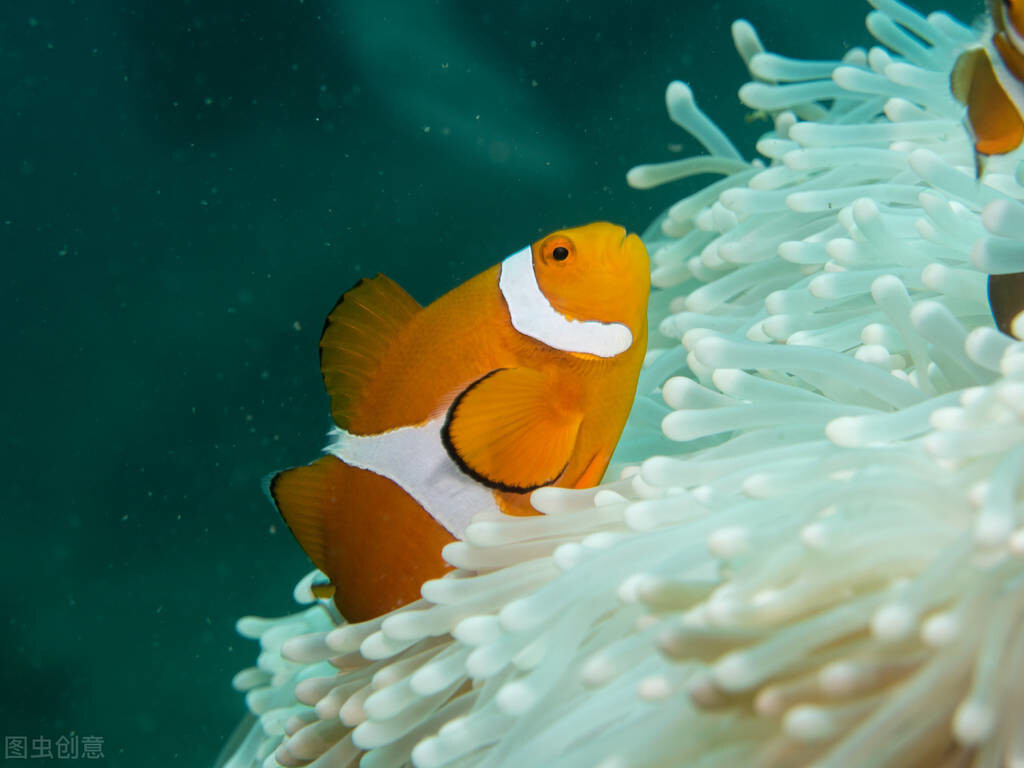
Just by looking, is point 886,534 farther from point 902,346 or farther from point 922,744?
point 902,346

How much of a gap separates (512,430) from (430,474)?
116 millimetres

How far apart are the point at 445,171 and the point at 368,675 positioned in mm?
1255

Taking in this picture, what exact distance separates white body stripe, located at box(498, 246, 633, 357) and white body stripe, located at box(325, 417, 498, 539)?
6.3 inches

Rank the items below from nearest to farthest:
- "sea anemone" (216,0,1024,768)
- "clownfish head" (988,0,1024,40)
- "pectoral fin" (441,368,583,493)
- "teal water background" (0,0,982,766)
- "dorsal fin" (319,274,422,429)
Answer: "sea anemone" (216,0,1024,768), "clownfish head" (988,0,1024,40), "pectoral fin" (441,368,583,493), "dorsal fin" (319,274,422,429), "teal water background" (0,0,982,766)

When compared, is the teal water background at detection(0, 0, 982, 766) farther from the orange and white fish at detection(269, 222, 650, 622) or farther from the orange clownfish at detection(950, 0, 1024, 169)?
the orange clownfish at detection(950, 0, 1024, 169)

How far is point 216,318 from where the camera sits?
6.36 ft

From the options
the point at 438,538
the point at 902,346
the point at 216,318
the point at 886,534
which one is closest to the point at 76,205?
the point at 216,318

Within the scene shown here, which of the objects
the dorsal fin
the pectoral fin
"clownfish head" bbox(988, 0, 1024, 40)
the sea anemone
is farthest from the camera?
the dorsal fin

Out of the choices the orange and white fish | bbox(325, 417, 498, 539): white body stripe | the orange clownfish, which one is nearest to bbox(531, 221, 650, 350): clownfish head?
the orange and white fish

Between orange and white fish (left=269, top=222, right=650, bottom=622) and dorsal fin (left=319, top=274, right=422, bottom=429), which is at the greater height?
dorsal fin (left=319, top=274, right=422, bottom=429)

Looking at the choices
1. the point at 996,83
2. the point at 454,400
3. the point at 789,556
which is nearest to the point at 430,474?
the point at 454,400

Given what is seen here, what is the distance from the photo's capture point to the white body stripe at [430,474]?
103cm

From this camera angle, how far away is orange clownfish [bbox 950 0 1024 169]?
798 millimetres

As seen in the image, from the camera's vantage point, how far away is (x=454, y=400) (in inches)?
39.5
